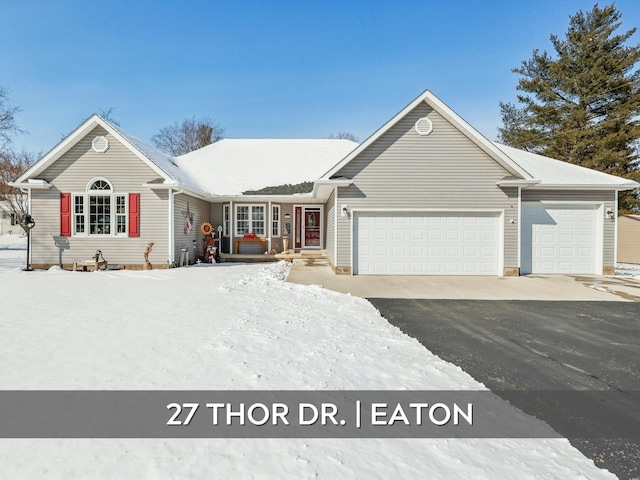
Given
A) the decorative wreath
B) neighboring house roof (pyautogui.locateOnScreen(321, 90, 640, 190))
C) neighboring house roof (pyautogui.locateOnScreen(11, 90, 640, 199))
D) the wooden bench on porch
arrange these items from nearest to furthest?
neighboring house roof (pyautogui.locateOnScreen(321, 90, 640, 190)) < neighboring house roof (pyautogui.locateOnScreen(11, 90, 640, 199)) < the decorative wreath < the wooden bench on porch

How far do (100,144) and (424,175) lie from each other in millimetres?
11066

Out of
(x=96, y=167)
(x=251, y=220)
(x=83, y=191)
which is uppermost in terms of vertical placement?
(x=96, y=167)

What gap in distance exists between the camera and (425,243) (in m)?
10.5

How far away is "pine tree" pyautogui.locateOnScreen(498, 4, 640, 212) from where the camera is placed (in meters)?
20.1

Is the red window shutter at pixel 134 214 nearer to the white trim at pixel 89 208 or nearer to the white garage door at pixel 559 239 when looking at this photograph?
the white trim at pixel 89 208

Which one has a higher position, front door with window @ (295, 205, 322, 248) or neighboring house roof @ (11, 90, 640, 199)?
neighboring house roof @ (11, 90, 640, 199)

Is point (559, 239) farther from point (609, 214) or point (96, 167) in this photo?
point (96, 167)

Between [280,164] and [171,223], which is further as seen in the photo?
[280,164]

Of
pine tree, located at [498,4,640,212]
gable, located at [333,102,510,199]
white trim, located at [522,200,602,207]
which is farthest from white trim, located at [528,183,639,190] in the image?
pine tree, located at [498,4,640,212]

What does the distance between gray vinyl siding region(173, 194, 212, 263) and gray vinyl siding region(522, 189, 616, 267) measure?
1194 cm

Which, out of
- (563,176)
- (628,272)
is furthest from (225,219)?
(628,272)

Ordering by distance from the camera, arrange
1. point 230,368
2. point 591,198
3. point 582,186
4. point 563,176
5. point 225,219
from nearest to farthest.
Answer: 1. point 230,368
2. point 582,186
3. point 591,198
4. point 563,176
5. point 225,219

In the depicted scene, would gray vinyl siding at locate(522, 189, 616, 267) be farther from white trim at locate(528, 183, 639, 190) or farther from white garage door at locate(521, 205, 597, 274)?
white garage door at locate(521, 205, 597, 274)

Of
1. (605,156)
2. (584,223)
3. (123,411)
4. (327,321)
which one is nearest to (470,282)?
(584,223)
